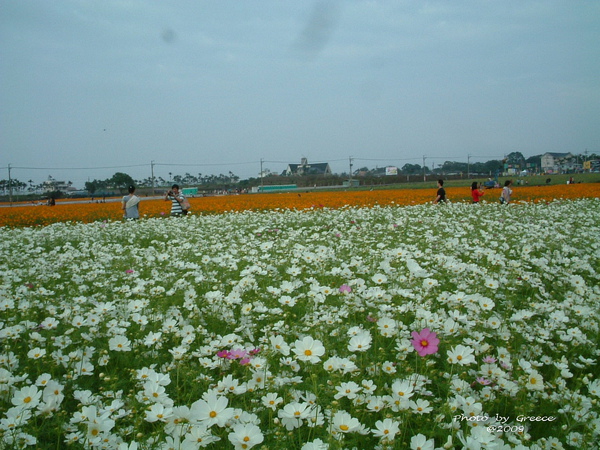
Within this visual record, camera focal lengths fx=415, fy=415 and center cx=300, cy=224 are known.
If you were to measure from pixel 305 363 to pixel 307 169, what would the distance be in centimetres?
8517

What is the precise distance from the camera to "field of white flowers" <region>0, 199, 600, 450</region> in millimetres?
1430

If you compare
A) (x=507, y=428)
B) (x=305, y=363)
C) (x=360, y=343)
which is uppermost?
(x=360, y=343)

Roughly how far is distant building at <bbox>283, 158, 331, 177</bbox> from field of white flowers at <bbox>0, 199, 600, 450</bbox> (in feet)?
262

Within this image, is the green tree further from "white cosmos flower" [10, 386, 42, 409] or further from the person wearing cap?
"white cosmos flower" [10, 386, 42, 409]

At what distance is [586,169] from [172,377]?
86.4 m

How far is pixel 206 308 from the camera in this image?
3020 millimetres

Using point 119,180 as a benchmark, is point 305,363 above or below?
below

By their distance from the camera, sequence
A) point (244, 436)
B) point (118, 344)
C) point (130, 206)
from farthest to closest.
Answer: point (130, 206) < point (118, 344) < point (244, 436)

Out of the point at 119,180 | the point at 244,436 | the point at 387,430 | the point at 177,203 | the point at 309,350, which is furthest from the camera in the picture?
the point at 119,180

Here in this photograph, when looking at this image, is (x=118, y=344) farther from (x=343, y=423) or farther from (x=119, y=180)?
(x=119, y=180)

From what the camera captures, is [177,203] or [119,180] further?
[119,180]

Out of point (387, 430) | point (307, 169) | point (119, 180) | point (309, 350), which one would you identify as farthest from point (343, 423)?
point (307, 169)

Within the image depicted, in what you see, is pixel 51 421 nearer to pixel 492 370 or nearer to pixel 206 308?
pixel 206 308

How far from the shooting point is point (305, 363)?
1904mm
